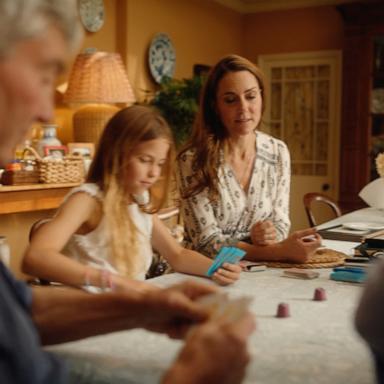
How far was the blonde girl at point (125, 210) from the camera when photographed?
159 cm

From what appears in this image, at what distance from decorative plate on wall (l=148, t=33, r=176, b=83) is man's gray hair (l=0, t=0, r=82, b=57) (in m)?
4.15

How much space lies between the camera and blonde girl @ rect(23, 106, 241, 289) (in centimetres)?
159

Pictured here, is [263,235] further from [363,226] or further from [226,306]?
[226,306]

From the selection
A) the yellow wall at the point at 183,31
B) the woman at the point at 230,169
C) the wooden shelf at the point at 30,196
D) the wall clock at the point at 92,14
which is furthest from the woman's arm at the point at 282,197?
the yellow wall at the point at 183,31

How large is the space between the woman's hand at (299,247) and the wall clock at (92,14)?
295 centimetres

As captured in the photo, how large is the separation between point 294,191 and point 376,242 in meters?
4.28

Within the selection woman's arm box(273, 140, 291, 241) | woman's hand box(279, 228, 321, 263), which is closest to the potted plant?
woman's arm box(273, 140, 291, 241)

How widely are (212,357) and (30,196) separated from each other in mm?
2814

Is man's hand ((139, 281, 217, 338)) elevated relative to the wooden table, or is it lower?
elevated

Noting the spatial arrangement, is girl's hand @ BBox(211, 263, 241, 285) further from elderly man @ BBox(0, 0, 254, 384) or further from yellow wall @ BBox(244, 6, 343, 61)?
yellow wall @ BBox(244, 6, 343, 61)

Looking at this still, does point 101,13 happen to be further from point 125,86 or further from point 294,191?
point 294,191

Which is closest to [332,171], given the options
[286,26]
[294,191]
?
[294,191]

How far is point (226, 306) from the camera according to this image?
0.93 meters

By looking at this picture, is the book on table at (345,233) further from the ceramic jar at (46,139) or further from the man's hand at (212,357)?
the ceramic jar at (46,139)
